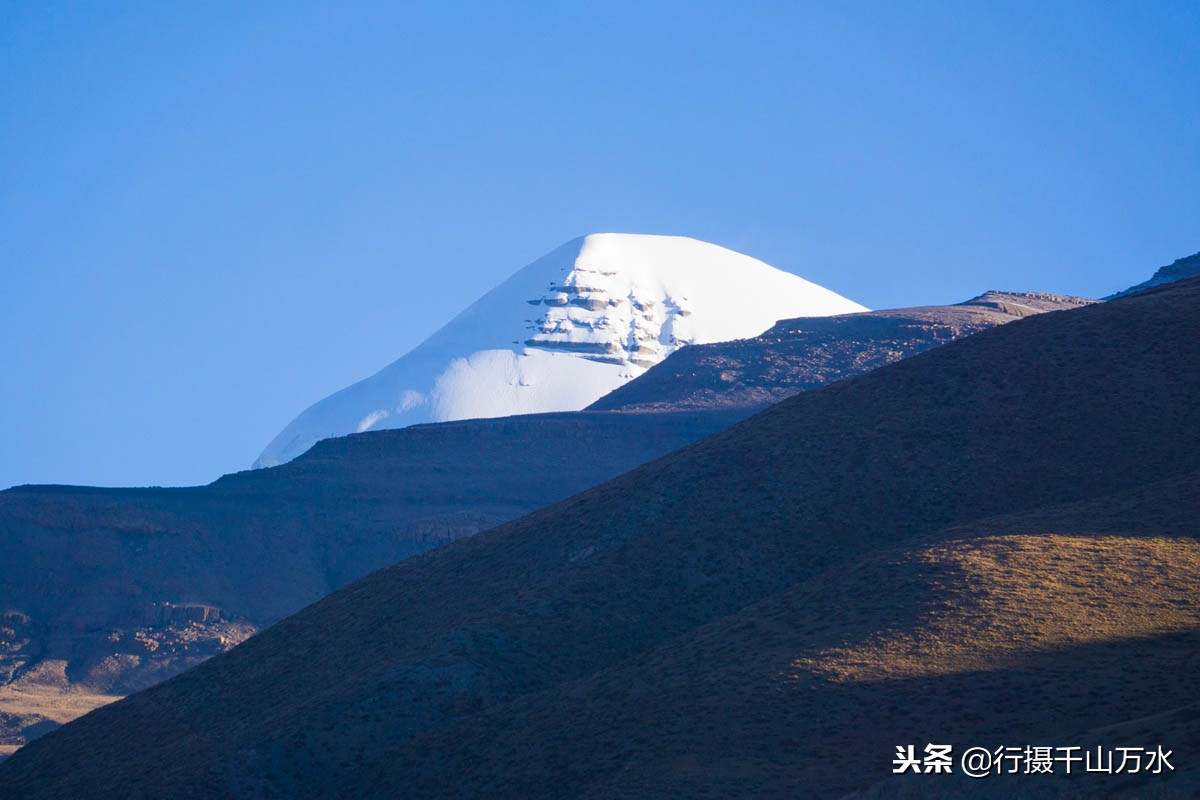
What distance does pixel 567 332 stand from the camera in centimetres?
12219

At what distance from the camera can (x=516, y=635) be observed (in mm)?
26234

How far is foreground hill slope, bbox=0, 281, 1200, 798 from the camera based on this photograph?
1984cm

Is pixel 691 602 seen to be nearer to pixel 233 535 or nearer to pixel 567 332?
pixel 233 535

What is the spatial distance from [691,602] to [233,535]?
135ft

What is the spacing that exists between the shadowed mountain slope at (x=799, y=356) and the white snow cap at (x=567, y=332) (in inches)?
986

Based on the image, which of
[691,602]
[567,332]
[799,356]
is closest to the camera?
[691,602]

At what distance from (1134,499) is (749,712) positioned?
1040 cm

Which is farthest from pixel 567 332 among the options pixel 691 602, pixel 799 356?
pixel 691 602

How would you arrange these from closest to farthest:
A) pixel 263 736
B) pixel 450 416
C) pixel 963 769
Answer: pixel 963 769 < pixel 263 736 < pixel 450 416

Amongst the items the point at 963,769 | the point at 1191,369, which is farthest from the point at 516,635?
the point at 1191,369

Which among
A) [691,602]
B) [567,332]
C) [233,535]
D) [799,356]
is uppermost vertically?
[567,332]

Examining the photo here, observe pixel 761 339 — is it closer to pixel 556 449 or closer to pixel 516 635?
pixel 556 449

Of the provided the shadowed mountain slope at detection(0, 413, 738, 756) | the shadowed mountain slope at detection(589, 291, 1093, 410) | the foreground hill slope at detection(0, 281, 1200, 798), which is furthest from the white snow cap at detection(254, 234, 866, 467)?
the foreground hill slope at detection(0, 281, 1200, 798)

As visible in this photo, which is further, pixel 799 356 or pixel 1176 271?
pixel 799 356
